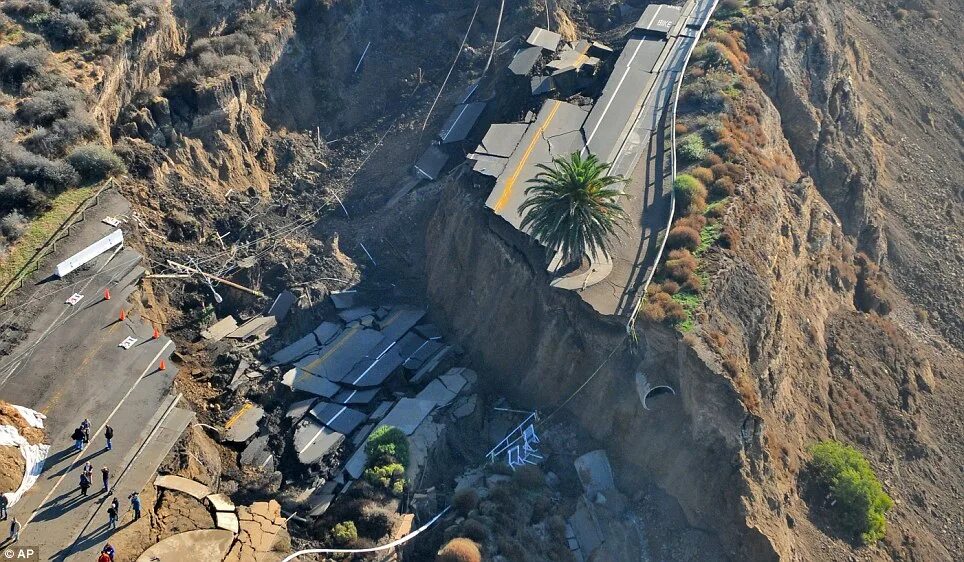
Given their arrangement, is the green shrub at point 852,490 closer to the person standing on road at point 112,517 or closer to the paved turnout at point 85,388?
the paved turnout at point 85,388

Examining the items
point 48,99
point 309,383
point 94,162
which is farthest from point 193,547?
point 48,99

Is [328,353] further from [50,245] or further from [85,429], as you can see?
[50,245]

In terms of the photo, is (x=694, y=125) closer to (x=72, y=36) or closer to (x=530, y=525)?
(x=530, y=525)

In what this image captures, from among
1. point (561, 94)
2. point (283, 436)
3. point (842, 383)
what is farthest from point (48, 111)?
point (842, 383)

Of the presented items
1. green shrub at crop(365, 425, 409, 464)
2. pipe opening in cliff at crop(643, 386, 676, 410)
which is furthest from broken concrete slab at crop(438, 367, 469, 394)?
pipe opening in cliff at crop(643, 386, 676, 410)

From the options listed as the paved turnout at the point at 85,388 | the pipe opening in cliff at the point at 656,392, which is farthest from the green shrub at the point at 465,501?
the paved turnout at the point at 85,388

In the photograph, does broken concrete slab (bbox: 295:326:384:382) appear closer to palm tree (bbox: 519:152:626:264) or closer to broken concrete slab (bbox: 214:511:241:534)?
broken concrete slab (bbox: 214:511:241:534)
